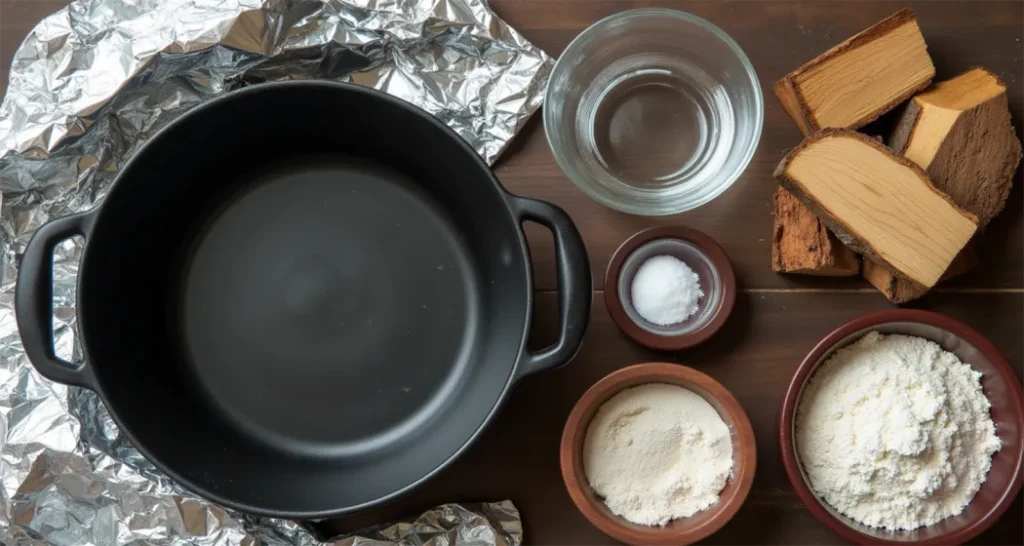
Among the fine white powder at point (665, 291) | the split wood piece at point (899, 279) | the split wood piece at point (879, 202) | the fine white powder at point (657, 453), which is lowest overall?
the fine white powder at point (657, 453)

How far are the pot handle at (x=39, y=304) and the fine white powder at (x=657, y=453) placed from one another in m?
0.54

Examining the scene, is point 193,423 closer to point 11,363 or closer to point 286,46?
point 11,363

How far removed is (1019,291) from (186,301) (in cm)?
100

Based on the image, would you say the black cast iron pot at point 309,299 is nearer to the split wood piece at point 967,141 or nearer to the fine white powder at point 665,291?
the fine white powder at point 665,291

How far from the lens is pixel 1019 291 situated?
Answer: 89 centimetres

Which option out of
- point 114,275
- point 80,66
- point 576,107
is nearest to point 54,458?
point 114,275

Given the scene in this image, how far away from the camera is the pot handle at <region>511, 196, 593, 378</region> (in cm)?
70

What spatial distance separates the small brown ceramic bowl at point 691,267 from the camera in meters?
0.85

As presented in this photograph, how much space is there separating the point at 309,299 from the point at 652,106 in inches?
18.8

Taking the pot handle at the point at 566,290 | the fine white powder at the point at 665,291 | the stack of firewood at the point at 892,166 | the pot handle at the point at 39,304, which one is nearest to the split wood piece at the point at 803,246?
the stack of firewood at the point at 892,166

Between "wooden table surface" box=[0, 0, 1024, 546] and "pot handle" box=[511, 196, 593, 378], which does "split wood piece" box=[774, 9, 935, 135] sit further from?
"pot handle" box=[511, 196, 593, 378]

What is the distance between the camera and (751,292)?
0.89 m

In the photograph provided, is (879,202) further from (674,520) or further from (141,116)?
(141,116)

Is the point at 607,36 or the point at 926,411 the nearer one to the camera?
the point at 926,411
